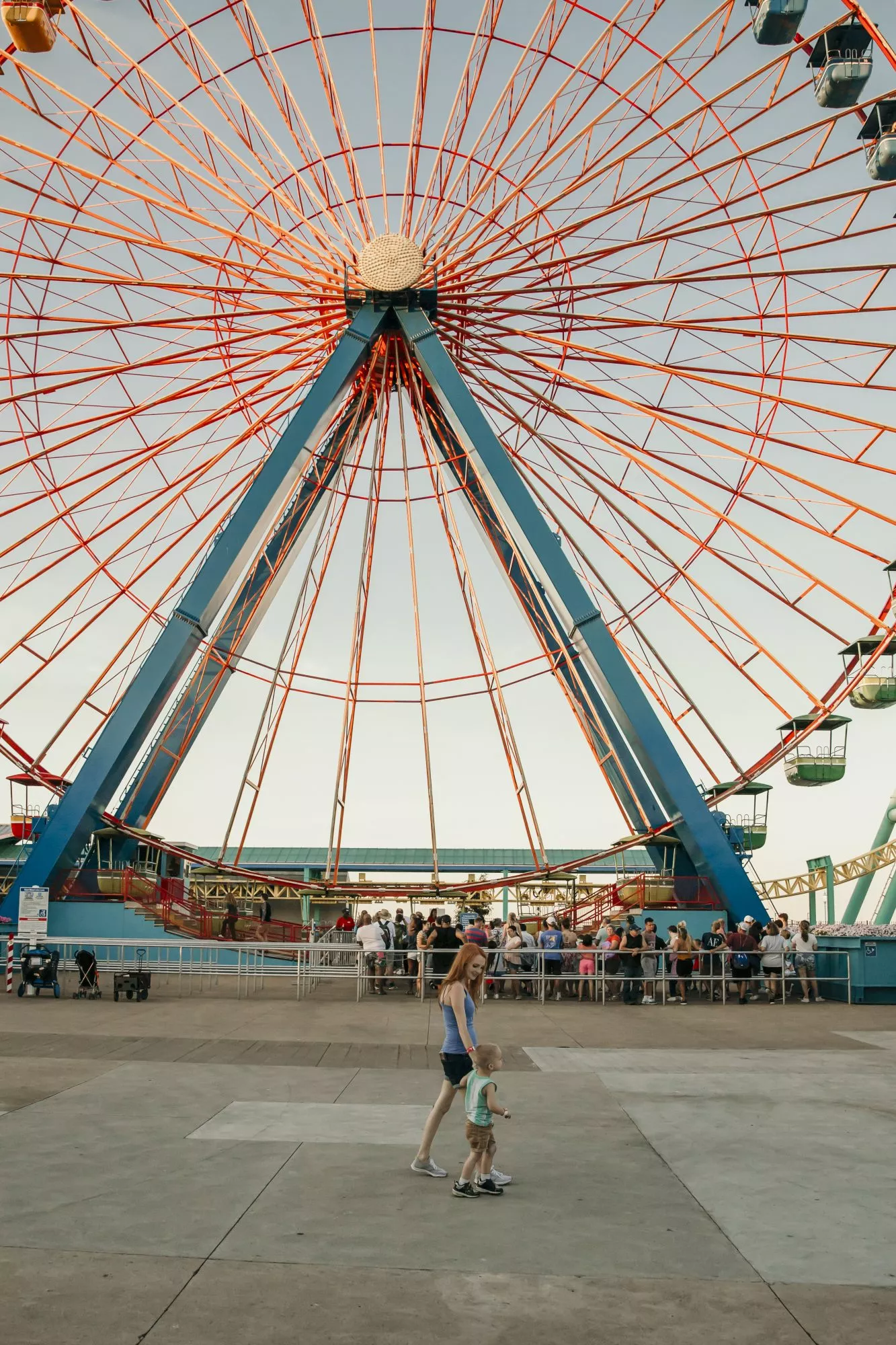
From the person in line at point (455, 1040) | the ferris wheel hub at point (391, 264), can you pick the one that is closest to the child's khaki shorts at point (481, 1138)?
the person in line at point (455, 1040)

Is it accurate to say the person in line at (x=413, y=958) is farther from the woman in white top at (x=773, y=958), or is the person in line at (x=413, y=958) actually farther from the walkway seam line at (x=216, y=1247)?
the walkway seam line at (x=216, y=1247)

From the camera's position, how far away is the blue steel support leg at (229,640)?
2389 cm

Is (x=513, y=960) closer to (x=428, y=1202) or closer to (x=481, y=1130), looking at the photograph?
(x=481, y=1130)

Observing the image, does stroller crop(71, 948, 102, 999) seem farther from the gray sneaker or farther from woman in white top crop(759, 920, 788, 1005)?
the gray sneaker

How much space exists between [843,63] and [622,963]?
14108 mm

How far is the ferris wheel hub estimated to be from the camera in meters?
22.8

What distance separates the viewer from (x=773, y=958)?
61.5 ft

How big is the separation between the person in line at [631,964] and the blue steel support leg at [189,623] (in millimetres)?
9284

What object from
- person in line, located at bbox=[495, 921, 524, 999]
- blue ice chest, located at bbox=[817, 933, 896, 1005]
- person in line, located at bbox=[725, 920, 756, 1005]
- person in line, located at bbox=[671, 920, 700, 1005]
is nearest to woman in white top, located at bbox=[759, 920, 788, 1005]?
person in line, located at bbox=[725, 920, 756, 1005]

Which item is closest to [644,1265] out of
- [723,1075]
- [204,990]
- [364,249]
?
[723,1075]

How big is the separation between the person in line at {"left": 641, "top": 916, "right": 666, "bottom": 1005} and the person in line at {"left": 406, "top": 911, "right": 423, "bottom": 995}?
3293 millimetres

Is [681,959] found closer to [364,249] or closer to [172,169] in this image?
[364,249]

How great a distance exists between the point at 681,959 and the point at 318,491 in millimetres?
11356

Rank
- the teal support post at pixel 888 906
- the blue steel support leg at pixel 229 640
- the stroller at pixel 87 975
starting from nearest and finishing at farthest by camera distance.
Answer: the stroller at pixel 87 975 < the blue steel support leg at pixel 229 640 < the teal support post at pixel 888 906
